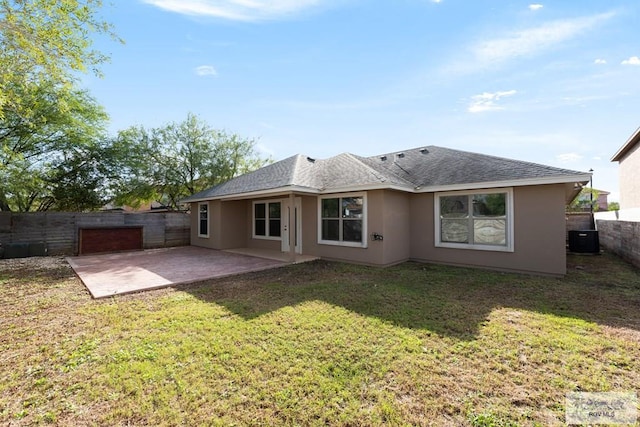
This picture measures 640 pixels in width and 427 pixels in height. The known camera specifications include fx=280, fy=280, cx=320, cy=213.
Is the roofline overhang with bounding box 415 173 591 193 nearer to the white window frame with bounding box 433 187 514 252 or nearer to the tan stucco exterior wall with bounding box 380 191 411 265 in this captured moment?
the white window frame with bounding box 433 187 514 252

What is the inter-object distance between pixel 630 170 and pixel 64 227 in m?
27.2

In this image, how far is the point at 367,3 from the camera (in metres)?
8.10

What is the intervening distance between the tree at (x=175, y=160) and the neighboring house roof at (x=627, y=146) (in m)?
22.3

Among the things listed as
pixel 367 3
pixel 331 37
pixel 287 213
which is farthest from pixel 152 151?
pixel 367 3

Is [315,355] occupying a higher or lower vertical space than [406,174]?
lower

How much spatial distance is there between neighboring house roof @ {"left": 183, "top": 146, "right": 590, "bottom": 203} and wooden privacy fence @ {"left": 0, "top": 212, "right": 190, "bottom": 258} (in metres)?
Result: 3.29

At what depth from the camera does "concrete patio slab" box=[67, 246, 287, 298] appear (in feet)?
21.1

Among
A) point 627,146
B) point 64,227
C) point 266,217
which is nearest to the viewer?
point 64,227

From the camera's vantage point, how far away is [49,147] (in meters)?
13.1

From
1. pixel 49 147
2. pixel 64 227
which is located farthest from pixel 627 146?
pixel 49 147

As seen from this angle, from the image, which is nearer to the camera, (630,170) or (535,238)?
Answer: (535,238)

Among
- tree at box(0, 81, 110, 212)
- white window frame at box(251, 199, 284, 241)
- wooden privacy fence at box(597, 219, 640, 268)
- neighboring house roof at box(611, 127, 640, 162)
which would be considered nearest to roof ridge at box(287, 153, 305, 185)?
white window frame at box(251, 199, 284, 241)

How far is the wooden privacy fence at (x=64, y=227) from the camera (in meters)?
10.4

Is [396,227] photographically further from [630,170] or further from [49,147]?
[49,147]
